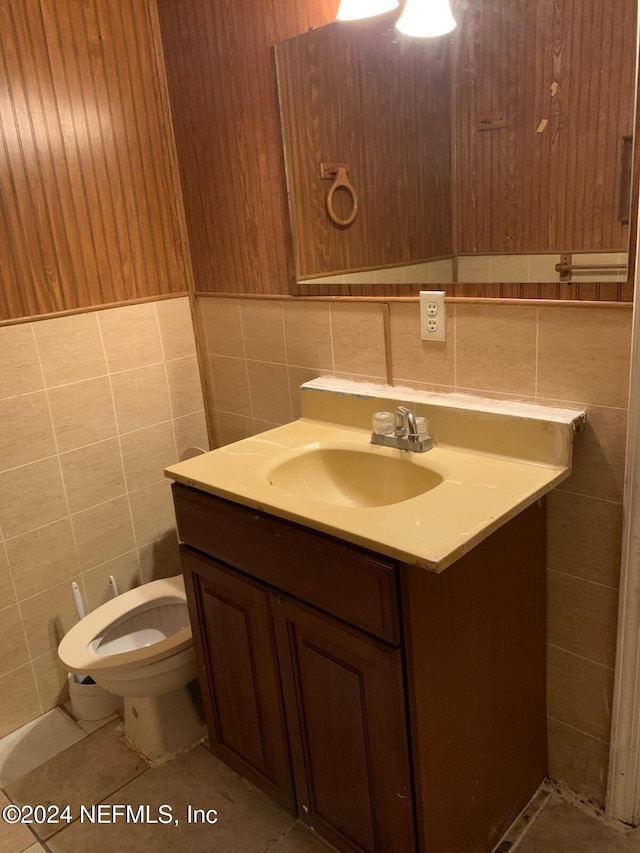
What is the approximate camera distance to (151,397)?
83.5 inches

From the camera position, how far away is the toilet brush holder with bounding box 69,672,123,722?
6.49 feet

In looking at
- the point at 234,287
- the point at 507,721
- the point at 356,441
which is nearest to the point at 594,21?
the point at 356,441

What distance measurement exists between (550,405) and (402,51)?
2.80ft

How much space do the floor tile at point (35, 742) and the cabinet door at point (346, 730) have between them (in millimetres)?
842

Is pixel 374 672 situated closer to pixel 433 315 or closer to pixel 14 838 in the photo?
pixel 433 315

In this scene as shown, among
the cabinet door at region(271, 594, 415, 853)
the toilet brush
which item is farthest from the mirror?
the toilet brush

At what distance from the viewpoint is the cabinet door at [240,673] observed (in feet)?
4.75

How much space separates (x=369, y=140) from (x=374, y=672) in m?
1.22

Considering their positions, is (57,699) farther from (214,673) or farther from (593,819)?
(593,819)

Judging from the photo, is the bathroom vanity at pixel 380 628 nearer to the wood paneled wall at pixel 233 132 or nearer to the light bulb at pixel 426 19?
the wood paneled wall at pixel 233 132

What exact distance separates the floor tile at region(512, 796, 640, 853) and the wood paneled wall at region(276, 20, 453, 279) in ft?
4.39

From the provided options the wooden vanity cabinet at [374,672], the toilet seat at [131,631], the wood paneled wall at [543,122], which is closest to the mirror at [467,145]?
the wood paneled wall at [543,122]

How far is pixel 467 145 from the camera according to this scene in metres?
1.42

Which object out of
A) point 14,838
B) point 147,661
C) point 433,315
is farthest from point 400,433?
point 14,838
